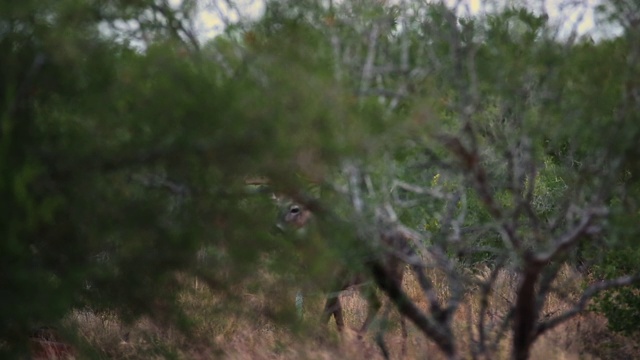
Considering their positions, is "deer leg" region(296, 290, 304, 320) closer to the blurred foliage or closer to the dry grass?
the dry grass

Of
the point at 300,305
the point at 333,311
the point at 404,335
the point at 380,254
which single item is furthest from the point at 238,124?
the point at 333,311

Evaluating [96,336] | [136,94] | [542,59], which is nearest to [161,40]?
[136,94]

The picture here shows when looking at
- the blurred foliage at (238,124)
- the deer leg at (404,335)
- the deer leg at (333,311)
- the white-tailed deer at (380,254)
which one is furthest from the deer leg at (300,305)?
the blurred foliage at (238,124)

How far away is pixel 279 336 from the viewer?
7.64 metres

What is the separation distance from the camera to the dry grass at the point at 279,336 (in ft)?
21.4

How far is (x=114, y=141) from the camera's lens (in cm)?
470

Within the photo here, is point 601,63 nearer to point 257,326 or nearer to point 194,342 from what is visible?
point 194,342

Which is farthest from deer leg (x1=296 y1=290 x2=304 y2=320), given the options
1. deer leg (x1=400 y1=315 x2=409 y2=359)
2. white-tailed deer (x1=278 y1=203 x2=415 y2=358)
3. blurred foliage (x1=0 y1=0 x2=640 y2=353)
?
blurred foliage (x1=0 y1=0 x2=640 y2=353)

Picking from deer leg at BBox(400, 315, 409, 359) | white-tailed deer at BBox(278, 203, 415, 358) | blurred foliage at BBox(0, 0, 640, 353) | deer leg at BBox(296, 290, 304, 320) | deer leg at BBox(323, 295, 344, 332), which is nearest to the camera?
blurred foliage at BBox(0, 0, 640, 353)

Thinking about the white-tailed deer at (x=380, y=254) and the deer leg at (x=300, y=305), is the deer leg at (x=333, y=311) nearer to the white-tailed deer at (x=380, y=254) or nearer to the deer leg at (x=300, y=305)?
the white-tailed deer at (x=380, y=254)

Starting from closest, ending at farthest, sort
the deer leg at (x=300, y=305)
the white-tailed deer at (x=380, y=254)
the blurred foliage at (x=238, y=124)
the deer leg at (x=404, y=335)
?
the blurred foliage at (x=238, y=124) → the white-tailed deer at (x=380, y=254) → the deer leg at (x=300, y=305) → the deer leg at (x=404, y=335)

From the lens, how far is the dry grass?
6.52 meters

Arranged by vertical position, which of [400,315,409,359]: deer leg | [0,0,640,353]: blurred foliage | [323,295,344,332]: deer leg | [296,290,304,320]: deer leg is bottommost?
[400,315,409,359]: deer leg

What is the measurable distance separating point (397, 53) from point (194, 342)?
8.90ft
